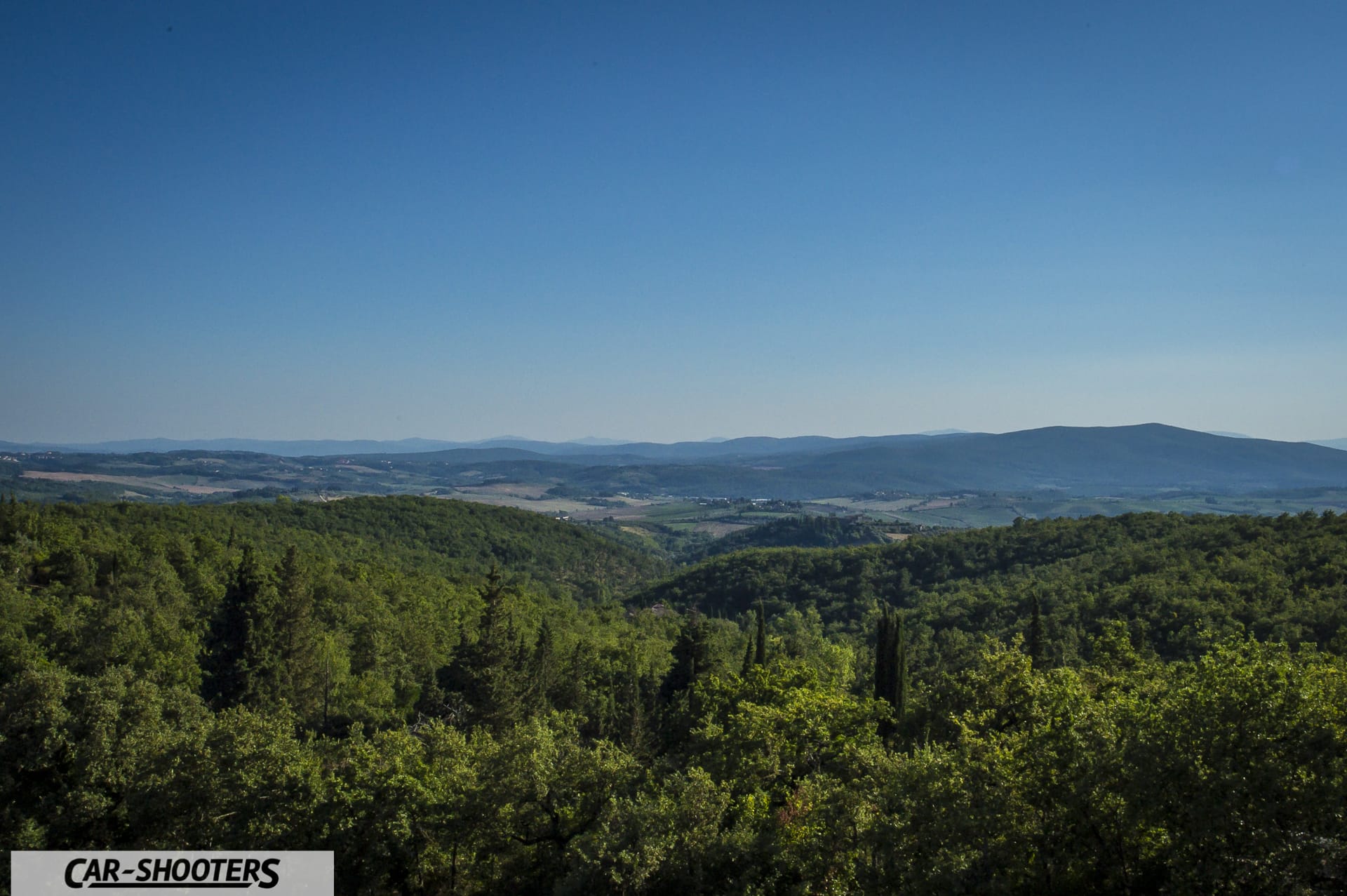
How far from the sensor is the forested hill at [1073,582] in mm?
76188

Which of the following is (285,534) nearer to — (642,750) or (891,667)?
(642,750)

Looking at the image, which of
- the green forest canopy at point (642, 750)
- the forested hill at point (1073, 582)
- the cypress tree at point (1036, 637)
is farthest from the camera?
the forested hill at point (1073, 582)

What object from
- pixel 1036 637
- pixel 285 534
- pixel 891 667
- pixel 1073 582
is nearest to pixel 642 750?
pixel 891 667

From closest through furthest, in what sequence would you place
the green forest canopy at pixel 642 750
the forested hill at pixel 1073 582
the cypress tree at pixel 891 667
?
the green forest canopy at pixel 642 750 < the cypress tree at pixel 891 667 < the forested hill at pixel 1073 582

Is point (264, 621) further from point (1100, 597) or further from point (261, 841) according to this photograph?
point (1100, 597)

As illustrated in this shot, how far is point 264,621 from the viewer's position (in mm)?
51906

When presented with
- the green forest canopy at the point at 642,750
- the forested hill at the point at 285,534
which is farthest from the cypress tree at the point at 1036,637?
the forested hill at the point at 285,534

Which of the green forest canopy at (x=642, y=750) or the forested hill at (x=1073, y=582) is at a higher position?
the green forest canopy at (x=642, y=750)

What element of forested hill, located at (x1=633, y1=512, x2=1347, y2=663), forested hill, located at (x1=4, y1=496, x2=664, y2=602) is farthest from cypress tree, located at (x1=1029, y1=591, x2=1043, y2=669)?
forested hill, located at (x1=4, y1=496, x2=664, y2=602)

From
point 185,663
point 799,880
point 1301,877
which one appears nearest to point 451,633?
point 185,663

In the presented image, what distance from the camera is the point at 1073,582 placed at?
4360 inches

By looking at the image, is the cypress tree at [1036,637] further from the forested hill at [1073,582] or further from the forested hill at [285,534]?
the forested hill at [285,534]

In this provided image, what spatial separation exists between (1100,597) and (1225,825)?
90863mm

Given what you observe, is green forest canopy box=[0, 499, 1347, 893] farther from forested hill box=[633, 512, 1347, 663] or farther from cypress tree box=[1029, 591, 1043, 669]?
cypress tree box=[1029, 591, 1043, 669]
